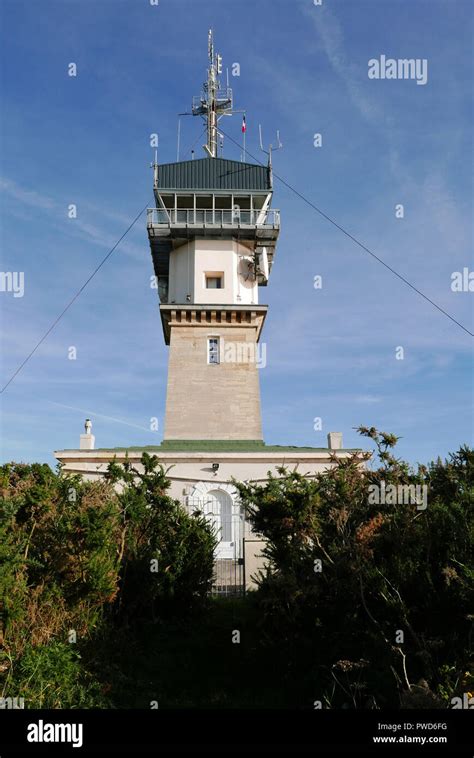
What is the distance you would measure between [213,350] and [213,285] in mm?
3347

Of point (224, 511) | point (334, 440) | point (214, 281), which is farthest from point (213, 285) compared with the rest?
point (224, 511)

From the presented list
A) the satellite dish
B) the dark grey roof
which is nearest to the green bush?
the satellite dish

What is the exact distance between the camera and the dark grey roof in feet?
99.5

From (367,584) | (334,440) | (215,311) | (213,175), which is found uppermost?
(213,175)

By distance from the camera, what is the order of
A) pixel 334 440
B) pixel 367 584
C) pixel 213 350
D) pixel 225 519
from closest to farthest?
pixel 367 584
pixel 225 519
pixel 334 440
pixel 213 350

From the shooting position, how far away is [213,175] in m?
30.7

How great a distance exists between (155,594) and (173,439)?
45.7 feet

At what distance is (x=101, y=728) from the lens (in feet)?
23.5

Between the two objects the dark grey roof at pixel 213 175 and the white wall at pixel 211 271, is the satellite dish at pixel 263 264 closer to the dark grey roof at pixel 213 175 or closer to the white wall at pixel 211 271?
the white wall at pixel 211 271

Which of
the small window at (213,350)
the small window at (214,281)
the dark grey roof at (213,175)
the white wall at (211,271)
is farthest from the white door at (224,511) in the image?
the dark grey roof at (213,175)

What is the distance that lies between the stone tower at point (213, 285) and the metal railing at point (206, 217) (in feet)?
0.15

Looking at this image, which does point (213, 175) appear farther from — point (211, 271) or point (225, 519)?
point (225, 519)

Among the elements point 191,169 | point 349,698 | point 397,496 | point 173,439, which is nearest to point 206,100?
point 191,169

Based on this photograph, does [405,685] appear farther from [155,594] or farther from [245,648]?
[155,594]
